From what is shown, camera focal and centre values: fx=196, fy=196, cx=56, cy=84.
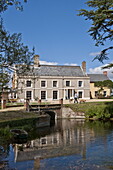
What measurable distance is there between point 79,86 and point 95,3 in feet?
91.0

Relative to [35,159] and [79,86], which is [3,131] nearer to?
[35,159]

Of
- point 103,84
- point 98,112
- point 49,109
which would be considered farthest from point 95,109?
point 103,84

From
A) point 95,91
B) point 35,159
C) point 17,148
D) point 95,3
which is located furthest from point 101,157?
point 95,91

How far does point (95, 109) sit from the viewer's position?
2823 centimetres

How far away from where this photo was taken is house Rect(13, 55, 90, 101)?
38.2m

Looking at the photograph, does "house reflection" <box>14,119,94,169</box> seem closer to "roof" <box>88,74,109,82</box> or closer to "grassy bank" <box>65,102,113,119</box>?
"grassy bank" <box>65,102,113,119</box>

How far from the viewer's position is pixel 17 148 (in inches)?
516

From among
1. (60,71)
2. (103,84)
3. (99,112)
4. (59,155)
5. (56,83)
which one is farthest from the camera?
(103,84)

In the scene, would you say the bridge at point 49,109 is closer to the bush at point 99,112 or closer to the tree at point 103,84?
the bush at point 99,112

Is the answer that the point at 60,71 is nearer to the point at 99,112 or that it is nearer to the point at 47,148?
the point at 99,112

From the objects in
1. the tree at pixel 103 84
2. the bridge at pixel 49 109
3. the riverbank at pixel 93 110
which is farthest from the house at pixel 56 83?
the riverbank at pixel 93 110

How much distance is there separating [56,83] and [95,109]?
44.2ft

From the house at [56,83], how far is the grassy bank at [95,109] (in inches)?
389

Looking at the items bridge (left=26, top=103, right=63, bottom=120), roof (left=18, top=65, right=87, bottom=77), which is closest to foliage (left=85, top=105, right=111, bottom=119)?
A: bridge (left=26, top=103, right=63, bottom=120)
